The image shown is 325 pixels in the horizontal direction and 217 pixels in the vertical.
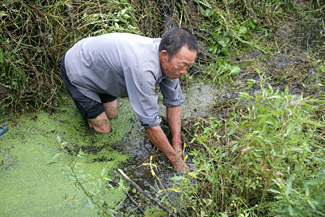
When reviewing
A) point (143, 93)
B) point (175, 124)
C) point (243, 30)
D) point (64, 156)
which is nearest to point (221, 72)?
point (243, 30)

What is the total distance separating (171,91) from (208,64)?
4.07 feet

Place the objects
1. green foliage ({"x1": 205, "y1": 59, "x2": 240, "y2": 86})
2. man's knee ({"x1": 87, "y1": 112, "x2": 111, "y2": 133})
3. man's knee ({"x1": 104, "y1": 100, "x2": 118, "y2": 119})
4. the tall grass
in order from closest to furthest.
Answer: the tall grass, man's knee ({"x1": 87, "y1": 112, "x2": 111, "y2": 133}), man's knee ({"x1": 104, "y1": 100, "x2": 118, "y2": 119}), green foliage ({"x1": 205, "y1": 59, "x2": 240, "y2": 86})

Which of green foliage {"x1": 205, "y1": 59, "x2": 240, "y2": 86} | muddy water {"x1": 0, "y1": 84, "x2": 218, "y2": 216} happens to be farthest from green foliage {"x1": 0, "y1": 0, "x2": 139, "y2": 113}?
green foliage {"x1": 205, "y1": 59, "x2": 240, "y2": 86}

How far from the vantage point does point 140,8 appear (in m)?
3.45

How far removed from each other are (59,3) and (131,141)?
156 cm

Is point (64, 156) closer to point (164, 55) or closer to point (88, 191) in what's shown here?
point (88, 191)

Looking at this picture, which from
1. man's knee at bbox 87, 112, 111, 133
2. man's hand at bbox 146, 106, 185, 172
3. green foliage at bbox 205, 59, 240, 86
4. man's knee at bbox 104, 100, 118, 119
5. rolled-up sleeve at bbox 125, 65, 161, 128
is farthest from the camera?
green foliage at bbox 205, 59, 240, 86

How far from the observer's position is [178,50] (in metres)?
2.03

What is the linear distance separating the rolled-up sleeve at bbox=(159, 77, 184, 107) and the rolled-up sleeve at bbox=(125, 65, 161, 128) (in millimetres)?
308

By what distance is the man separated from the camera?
6.79 feet

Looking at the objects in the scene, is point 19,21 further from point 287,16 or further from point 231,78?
point 287,16

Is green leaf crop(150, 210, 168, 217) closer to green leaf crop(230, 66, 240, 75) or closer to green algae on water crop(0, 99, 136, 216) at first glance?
green algae on water crop(0, 99, 136, 216)

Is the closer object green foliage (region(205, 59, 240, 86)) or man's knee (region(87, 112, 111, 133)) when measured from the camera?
man's knee (region(87, 112, 111, 133))

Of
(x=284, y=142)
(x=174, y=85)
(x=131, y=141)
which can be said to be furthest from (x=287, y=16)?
(x=284, y=142)
